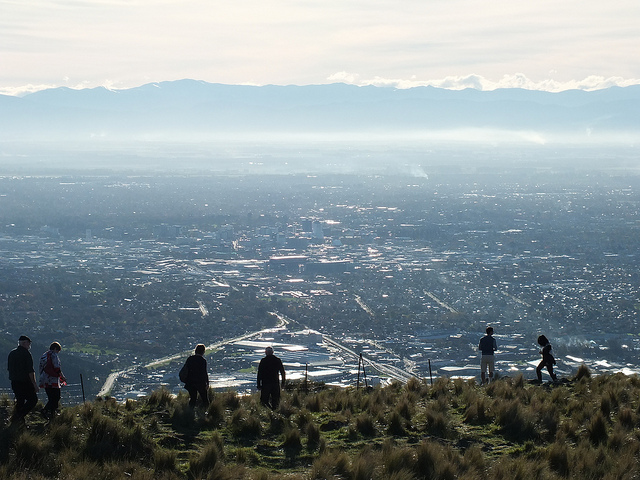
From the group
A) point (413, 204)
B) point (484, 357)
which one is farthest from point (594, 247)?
point (484, 357)

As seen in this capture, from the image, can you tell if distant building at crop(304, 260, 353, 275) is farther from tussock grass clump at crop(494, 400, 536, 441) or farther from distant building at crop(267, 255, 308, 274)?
tussock grass clump at crop(494, 400, 536, 441)

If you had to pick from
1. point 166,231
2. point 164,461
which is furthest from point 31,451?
point 166,231

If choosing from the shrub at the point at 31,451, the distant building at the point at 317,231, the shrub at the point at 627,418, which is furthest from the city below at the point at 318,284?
the shrub at the point at 31,451

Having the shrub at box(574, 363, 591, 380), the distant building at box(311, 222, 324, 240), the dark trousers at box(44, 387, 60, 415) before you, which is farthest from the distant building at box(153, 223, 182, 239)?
the dark trousers at box(44, 387, 60, 415)

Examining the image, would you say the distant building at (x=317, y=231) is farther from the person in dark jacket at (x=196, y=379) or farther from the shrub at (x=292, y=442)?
the shrub at (x=292, y=442)

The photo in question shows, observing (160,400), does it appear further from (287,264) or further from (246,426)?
(287,264)
